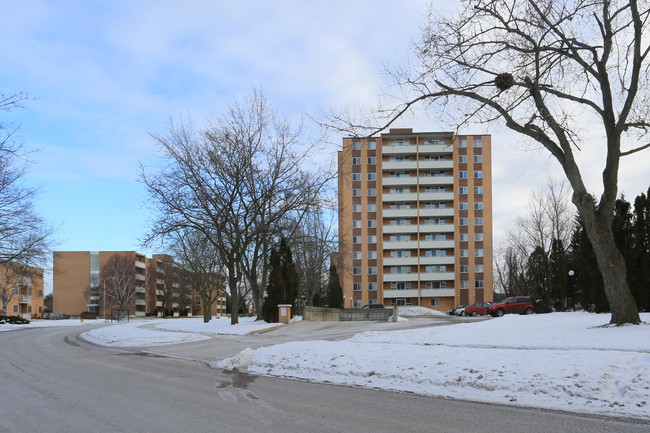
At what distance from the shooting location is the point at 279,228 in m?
30.7

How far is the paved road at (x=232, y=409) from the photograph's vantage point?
6422 mm

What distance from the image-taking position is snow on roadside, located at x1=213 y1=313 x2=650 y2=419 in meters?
7.76

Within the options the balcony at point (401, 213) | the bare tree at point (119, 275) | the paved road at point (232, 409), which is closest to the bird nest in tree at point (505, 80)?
the paved road at point (232, 409)

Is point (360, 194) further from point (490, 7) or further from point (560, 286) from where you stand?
point (490, 7)

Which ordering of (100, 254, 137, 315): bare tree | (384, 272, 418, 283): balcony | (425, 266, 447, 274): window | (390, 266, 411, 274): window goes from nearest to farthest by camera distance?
1. (384, 272, 418, 283): balcony
2. (425, 266, 447, 274): window
3. (390, 266, 411, 274): window
4. (100, 254, 137, 315): bare tree

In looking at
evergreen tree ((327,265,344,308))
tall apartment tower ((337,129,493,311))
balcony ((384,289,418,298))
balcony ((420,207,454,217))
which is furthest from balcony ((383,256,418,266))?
evergreen tree ((327,265,344,308))

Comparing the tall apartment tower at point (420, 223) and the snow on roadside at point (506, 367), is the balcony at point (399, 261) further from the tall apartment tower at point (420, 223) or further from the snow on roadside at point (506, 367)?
the snow on roadside at point (506, 367)

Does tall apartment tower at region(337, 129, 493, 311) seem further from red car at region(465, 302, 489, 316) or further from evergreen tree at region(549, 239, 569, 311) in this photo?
evergreen tree at region(549, 239, 569, 311)

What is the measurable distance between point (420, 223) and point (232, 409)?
80.2 meters

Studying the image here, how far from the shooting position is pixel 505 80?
1608 centimetres

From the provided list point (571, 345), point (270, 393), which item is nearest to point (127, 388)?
point (270, 393)

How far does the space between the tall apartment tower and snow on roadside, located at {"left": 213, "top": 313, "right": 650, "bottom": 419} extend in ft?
228

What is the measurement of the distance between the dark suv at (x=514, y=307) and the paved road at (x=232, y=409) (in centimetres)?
3510

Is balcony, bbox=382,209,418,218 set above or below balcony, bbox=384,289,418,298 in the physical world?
above
